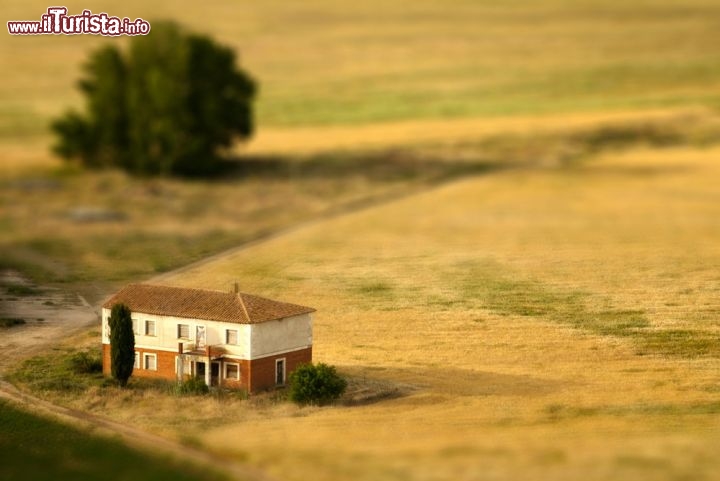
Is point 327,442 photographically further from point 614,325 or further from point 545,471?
point 614,325

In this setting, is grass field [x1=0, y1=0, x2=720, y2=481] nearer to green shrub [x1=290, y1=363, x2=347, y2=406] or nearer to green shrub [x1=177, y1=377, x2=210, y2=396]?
green shrub [x1=290, y1=363, x2=347, y2=406]

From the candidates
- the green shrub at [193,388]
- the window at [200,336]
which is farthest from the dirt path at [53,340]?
the window at [200,336]

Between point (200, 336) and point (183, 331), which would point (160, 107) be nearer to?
point (183, 331)

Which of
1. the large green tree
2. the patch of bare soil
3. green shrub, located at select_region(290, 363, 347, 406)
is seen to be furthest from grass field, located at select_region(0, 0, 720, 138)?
green shrub, located at select_region(290, 363, 347, 406)

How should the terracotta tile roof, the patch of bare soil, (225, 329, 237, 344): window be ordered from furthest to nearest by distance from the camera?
the patch of bare soil, the terracotta tile roof, (225, 329, 237, 344): window

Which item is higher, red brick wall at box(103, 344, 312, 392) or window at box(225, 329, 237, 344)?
window at box(225, 329, 237, 344)

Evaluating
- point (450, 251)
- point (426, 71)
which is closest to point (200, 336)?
point (450, 251)

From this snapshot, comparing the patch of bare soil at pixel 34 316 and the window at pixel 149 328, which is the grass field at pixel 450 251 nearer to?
the patch of bare soil at pixel 34 316
